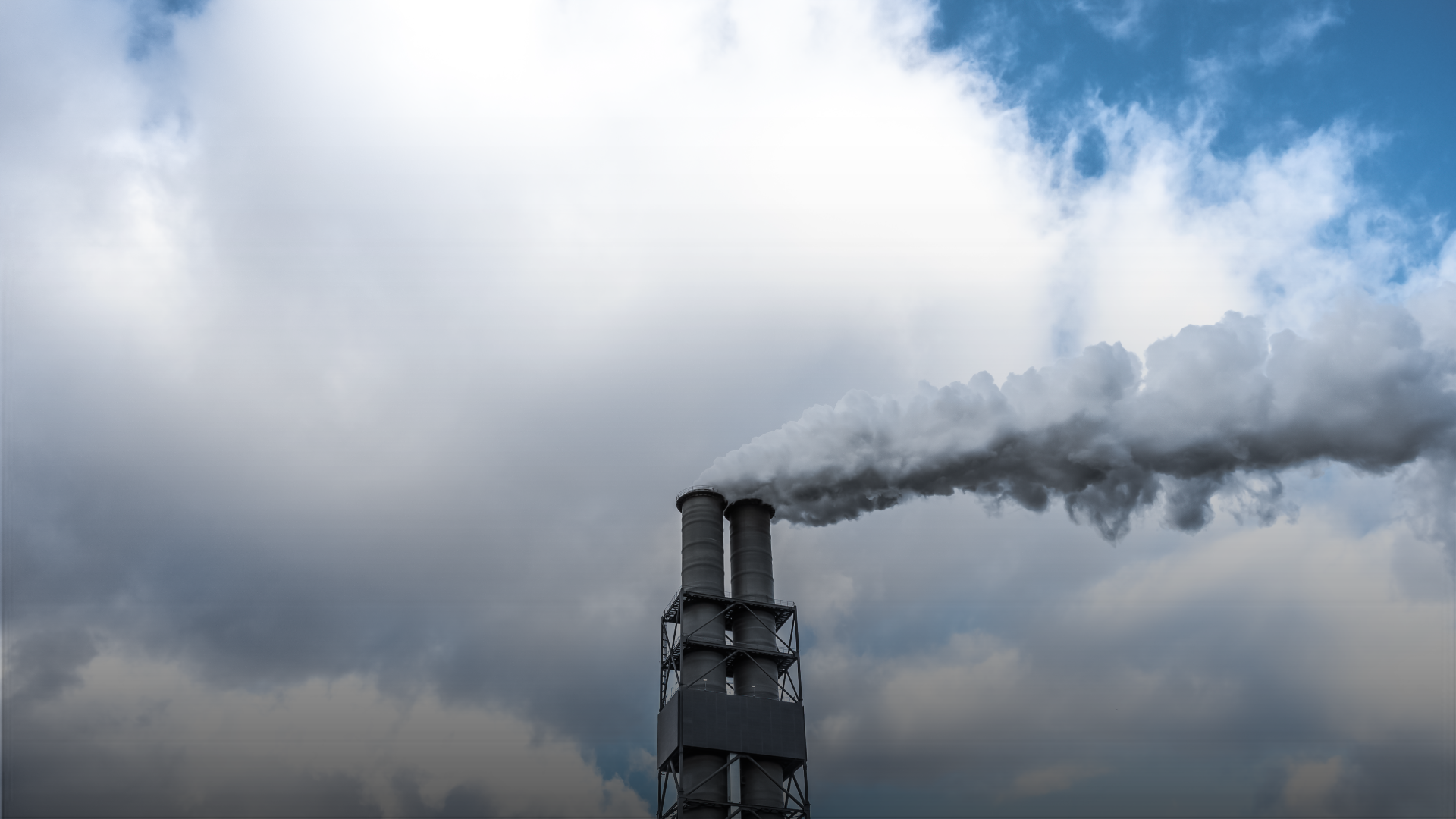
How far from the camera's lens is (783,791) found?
3875 cm

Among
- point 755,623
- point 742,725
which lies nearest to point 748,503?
point 755,623

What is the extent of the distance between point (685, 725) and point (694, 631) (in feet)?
11.9

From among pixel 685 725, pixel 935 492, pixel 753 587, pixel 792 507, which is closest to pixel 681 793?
pixel 685 725

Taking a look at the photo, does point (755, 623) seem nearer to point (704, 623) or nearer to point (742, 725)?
point (704, 623)

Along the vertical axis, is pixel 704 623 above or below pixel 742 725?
above

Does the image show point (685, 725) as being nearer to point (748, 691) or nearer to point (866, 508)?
point (748, 691)

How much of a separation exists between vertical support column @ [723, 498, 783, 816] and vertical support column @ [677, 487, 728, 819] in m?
0.74

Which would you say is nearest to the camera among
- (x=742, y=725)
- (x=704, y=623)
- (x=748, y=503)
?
(x=742, y=725)

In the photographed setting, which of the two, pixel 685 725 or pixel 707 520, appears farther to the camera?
pixel 707 520

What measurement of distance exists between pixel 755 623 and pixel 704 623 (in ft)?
6.94

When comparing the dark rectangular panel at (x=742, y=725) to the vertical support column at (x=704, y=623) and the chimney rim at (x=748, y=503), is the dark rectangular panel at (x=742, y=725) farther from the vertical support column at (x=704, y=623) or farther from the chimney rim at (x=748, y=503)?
the chimney rim at (x=748, y=503)

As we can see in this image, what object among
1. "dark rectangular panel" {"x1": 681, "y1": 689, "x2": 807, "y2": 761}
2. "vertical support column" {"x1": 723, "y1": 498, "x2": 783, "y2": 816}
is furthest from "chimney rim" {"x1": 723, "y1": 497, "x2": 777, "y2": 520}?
"dark rectangular panel" {"x1": 681, "y1": 689, "x2": 807, "y2": 761}

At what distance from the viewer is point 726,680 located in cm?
4034

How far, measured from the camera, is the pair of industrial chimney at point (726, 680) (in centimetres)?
3797
